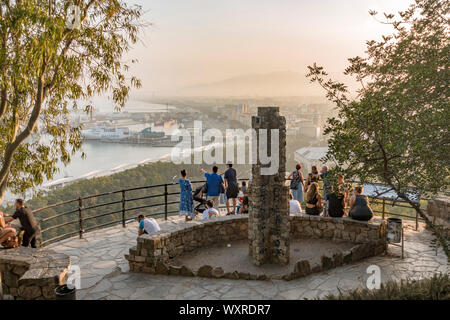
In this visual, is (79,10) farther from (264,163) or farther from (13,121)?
(264,163)

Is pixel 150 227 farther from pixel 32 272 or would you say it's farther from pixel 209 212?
pixel 32 272

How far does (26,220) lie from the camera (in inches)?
284

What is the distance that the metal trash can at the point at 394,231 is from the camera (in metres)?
7.58

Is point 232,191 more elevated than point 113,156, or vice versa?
point 232,191

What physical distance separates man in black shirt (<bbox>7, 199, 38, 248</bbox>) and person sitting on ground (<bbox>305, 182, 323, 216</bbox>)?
19.6ft

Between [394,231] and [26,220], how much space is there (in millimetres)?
7382

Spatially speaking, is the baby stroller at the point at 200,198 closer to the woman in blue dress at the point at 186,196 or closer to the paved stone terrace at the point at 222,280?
the woman in blue dress at the point at 186,196

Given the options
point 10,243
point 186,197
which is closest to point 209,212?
point 186,197

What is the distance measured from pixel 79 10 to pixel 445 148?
5.95 metres

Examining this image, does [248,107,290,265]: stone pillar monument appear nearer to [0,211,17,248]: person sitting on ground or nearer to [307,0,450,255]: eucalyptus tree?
[307,0,450,255]: eucalyptus tree

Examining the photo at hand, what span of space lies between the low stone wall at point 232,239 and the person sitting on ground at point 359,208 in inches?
5.4

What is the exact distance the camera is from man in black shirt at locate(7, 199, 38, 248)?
718 centimetres

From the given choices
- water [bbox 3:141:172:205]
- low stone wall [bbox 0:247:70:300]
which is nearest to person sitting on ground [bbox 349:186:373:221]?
low stone wall [bbox 0:247:70:300]

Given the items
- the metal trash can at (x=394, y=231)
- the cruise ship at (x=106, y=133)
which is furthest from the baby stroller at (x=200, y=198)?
the cruise ship at (x=106, y=133)
